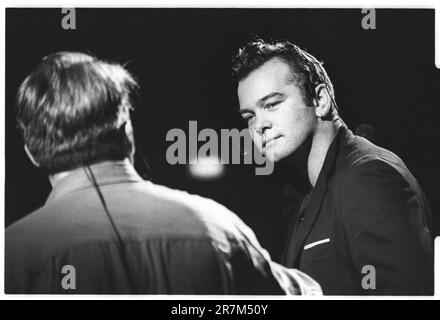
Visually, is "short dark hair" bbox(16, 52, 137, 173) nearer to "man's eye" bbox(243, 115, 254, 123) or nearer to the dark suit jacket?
A: "man's eye" bbox(243, 115, 254, 123)

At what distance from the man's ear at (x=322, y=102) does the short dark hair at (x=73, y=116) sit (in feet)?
3.05

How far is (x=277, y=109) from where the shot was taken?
2.62 meters

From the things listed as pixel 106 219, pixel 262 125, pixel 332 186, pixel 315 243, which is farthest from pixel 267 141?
pixel 106 219

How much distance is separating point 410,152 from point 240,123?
799 millimetres

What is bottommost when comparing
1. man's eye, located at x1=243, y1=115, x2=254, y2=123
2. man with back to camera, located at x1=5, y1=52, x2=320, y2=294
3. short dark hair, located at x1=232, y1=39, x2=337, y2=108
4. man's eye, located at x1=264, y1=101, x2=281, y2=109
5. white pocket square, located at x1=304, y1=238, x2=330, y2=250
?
white pocket square, located at x1=304, y1=238, x2=330, y2=250

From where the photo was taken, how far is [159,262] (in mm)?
2021

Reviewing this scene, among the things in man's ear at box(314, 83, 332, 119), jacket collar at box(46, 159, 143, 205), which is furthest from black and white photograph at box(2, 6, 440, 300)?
jacket collar at box(46, 159, 143, 205)

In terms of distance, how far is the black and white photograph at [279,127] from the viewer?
2.38 m

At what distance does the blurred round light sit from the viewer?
264 centimetres

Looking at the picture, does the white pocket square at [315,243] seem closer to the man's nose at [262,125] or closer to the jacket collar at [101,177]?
the man's nose at [262,125]

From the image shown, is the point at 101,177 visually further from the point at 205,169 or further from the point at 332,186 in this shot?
the point at 332,186

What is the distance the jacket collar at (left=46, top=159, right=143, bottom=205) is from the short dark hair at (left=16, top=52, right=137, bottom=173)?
36mm

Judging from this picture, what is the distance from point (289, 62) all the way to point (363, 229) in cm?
84

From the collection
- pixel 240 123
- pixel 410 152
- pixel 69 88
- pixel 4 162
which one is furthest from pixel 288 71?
pixel 4 162
